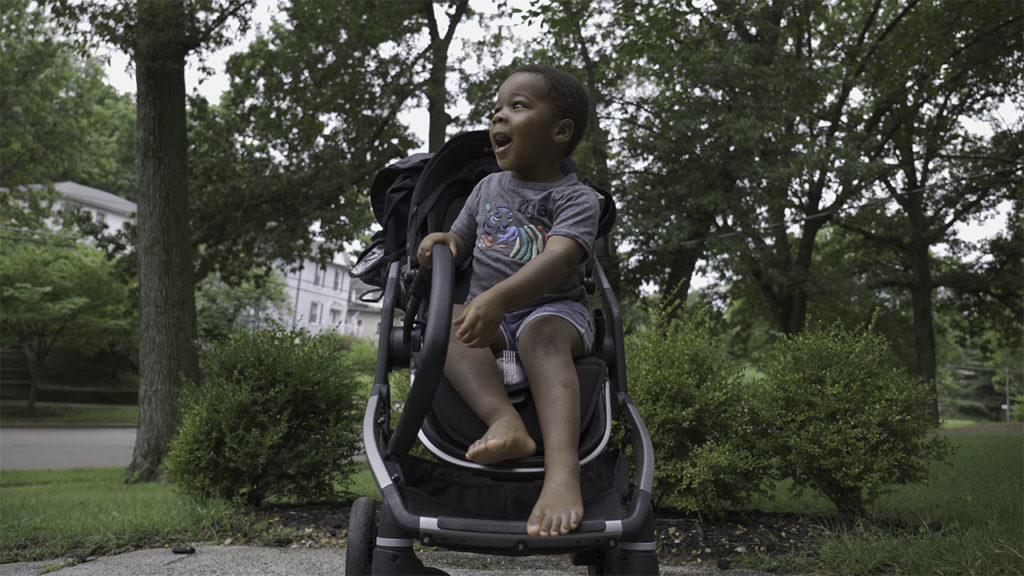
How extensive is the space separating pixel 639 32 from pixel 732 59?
460 cm

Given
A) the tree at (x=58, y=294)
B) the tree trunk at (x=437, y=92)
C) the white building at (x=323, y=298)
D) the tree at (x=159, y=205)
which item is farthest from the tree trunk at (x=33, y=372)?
the white building at (x=323, y=298)

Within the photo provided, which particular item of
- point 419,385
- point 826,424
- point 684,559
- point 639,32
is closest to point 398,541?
point 419,385

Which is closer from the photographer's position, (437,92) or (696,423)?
(696,423)

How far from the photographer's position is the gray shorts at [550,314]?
8.12ft

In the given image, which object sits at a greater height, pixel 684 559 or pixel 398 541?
pixel 398 541

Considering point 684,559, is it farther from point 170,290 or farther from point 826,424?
point 170,290

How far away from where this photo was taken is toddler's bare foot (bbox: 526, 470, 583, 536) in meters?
2.03

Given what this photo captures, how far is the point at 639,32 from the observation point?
28.3 feet

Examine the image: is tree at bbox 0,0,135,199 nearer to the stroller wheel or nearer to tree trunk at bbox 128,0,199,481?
tree trunk at bbox 128,0,199,481

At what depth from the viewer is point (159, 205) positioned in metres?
8.98

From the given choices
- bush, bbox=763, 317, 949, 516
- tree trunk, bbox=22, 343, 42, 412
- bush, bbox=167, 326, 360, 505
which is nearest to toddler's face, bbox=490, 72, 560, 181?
bush, bbox=763, 317, 949, 516

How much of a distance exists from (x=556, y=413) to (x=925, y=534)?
3.38 meters

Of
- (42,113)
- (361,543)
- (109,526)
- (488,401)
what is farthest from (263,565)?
(42,113)

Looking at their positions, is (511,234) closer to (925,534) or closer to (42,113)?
(925,534)
